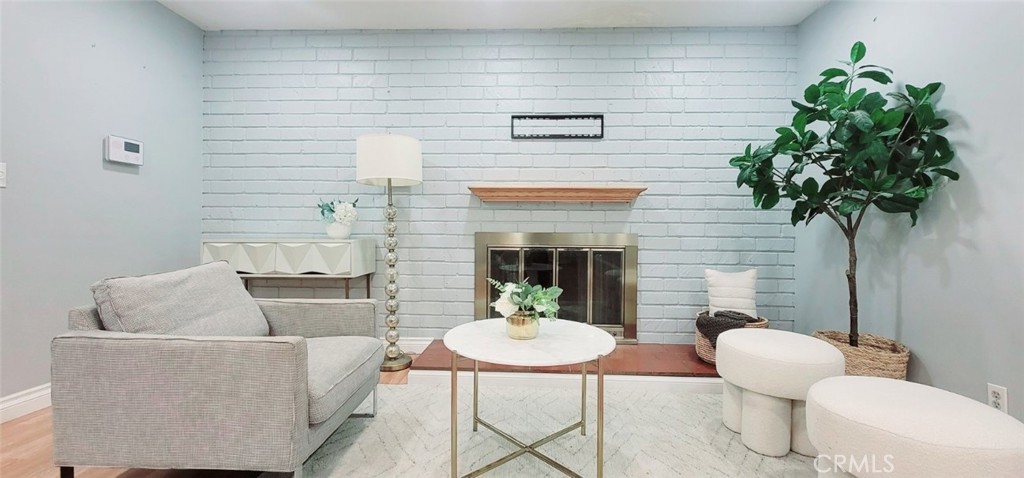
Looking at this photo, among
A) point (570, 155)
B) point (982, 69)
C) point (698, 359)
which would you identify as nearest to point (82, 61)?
point (570, 155)

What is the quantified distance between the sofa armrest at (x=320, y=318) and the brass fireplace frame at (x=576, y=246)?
108cm

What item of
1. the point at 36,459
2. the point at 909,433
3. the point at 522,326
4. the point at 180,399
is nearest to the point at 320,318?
the point at 180,399

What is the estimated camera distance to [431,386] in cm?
237

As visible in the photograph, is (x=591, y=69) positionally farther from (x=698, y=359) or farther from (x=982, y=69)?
(x=698, y=359)

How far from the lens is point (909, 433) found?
1032 millimetres

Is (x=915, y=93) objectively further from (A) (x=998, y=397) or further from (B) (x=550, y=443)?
(B) (x=550, y=443)

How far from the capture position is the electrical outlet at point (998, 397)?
156 centimetres

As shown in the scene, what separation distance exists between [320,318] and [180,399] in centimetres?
68

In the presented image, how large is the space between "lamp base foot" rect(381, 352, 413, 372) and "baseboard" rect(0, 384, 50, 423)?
1.64m

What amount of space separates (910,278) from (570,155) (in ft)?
6.41

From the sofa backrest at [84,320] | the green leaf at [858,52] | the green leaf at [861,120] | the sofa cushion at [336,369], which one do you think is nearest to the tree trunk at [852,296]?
the green leaf at [861,120]

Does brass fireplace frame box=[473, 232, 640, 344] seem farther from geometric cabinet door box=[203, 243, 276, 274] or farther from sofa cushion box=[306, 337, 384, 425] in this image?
geometric cabinet door box=[203, 243, 276, 274]

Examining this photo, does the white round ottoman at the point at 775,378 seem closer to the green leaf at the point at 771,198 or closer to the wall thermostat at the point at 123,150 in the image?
the green leaf at the point at 771,198

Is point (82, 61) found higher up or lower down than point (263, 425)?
higher up
